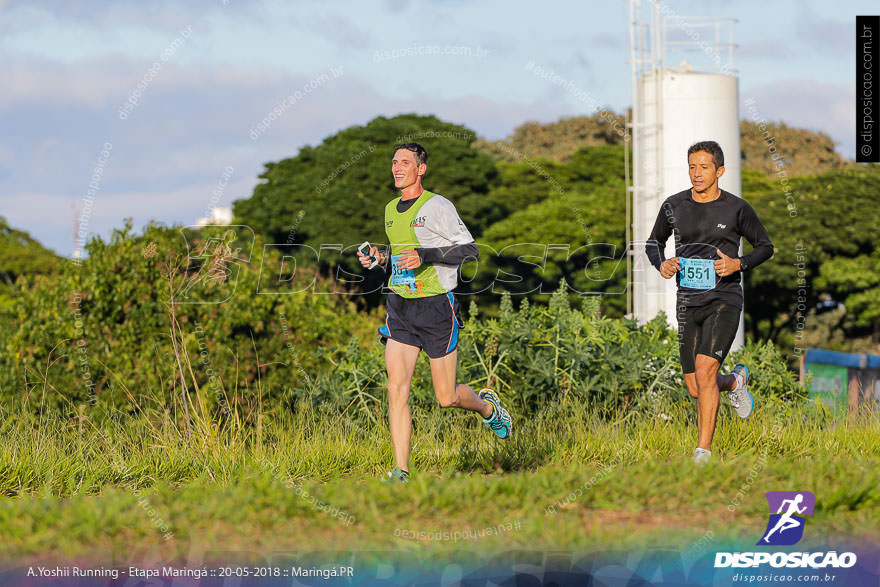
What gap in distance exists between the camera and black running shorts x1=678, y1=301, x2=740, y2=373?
21.3 feet

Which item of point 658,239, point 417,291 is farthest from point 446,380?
point 658,239

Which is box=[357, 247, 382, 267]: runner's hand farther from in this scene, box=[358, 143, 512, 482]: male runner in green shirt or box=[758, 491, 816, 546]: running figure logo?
box=[758, 491, 816, 546]: running figure logo

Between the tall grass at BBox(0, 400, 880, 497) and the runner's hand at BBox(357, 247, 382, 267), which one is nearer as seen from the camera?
the runner's hand at BBox(357, 247, 382, 267)

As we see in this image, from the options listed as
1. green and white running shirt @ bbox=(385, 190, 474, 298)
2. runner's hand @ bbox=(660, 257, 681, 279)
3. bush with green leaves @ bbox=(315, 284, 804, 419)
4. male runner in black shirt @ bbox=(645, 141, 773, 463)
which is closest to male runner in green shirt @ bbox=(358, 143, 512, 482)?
green and white running shirt @ bbox=(385, 190, 474, 298)

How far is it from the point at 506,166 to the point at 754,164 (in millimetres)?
11967

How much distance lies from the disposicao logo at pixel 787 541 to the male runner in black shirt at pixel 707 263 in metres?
1.04

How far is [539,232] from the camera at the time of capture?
34562mm

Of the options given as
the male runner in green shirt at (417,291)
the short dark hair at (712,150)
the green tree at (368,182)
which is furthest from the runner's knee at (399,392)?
the green tree at (368,182)

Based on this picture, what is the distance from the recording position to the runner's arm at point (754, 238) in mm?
6340

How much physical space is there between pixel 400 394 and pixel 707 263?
228cm

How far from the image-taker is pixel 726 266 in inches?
247

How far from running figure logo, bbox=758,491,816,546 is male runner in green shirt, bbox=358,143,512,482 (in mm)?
2118

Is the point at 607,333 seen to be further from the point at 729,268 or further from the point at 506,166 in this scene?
the point at 506,166

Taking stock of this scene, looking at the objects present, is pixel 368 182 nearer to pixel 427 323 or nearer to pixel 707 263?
pixel 707 263
